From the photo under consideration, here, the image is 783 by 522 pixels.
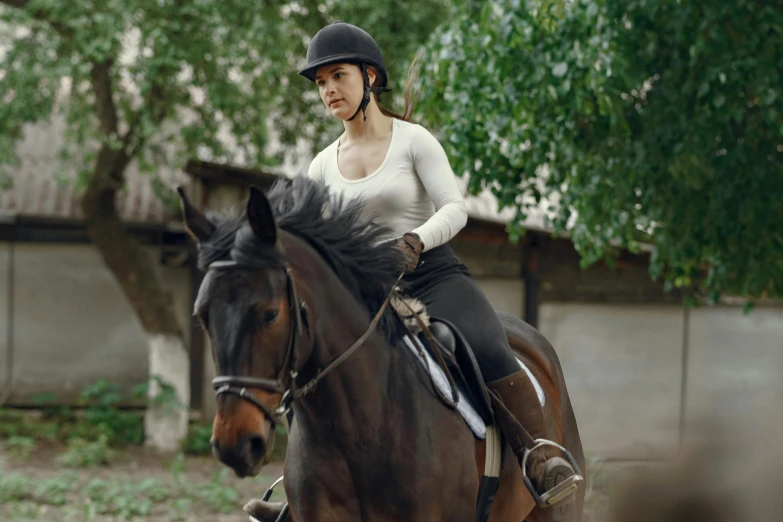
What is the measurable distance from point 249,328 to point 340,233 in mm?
590

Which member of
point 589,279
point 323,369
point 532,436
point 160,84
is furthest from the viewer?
point 589,279

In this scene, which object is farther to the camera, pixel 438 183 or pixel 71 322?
pixel 71 322

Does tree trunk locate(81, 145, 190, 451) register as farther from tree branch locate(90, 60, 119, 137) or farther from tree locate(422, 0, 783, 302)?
tree locate(422, 0, 783, 302)

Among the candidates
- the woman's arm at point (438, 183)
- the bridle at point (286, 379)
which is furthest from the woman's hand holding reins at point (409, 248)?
the bridle at point (286, 379)

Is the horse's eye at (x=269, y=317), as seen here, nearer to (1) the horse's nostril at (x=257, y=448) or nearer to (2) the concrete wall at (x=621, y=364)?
(1) the horse's nostril at (x=257, y=448)

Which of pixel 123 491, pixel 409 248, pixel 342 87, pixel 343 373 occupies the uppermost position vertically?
pixel 342 87

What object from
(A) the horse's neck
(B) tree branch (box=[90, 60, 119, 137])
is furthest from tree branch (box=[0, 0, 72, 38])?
(A) the horse's neck

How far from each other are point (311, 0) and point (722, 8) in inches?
185

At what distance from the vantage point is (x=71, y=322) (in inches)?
503

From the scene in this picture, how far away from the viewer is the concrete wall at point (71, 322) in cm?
1270

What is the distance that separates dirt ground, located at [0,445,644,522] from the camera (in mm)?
7906

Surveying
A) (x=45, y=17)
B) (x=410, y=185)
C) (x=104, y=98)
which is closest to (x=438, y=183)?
(x=410, y=185)

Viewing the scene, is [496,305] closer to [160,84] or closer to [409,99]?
[160,84]

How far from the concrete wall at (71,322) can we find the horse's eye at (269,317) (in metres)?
10.4
